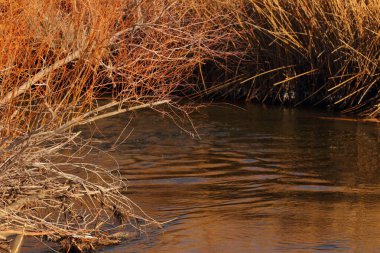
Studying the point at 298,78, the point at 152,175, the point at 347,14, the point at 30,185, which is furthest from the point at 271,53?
the point at 30,185

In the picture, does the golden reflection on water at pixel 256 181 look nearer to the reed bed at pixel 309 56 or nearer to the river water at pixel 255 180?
the river water at pixel 255 180

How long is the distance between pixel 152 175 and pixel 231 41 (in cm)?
583

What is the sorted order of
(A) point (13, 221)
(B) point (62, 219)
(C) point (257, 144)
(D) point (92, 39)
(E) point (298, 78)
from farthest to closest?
(E) point (298, 78) → (C) point (257, 144) → (B) point (62, 219) → (D) point (92, 39) → (A) point (13, 221)

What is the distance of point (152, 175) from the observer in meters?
9.55

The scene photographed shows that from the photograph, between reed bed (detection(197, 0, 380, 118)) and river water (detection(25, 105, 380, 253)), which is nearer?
river water (detection(25, 105, 380, 253))

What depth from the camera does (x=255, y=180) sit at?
368 inches

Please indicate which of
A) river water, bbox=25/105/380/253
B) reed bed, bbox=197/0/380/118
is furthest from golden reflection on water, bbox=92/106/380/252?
reed bed, bbox=197/0/380/118

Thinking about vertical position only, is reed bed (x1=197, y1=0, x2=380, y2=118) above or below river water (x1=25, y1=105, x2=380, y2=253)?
above

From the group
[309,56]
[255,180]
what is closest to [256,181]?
[255,180]

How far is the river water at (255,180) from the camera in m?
7.03

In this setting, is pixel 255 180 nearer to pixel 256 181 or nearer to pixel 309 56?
pixel 256 181

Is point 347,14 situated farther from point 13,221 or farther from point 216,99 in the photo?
point 13,221

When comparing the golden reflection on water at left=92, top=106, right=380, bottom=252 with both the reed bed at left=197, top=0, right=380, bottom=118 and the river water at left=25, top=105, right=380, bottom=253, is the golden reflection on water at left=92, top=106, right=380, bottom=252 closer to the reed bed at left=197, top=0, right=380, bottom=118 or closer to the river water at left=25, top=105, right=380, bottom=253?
the river water at left=25, top=105, right=380, bottom=253

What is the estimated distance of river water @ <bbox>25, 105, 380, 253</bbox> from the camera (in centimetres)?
703
